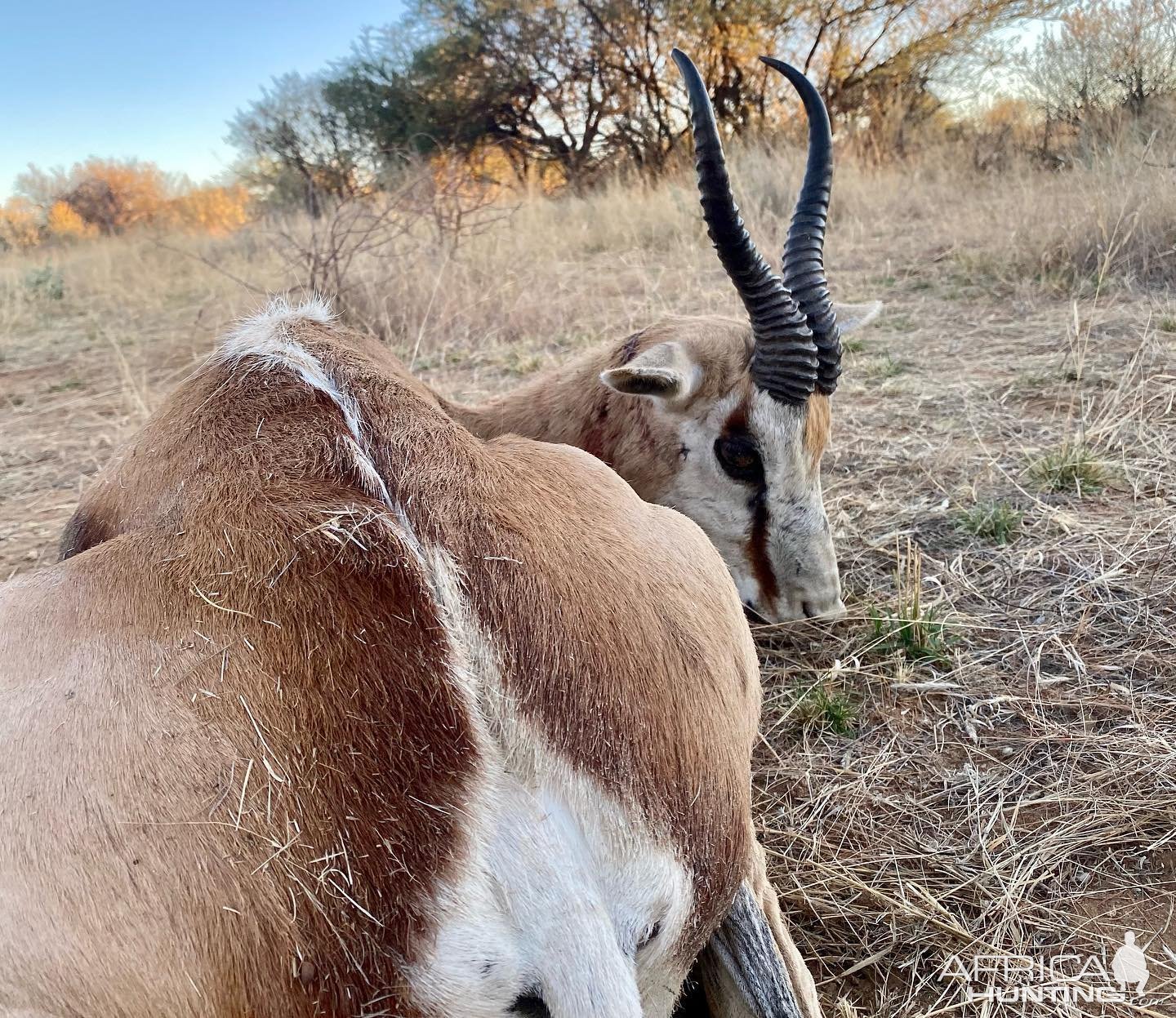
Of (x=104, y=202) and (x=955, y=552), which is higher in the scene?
(x=104, y=202)

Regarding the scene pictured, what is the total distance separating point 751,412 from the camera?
284cm

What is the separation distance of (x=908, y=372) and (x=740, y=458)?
3.16 meters

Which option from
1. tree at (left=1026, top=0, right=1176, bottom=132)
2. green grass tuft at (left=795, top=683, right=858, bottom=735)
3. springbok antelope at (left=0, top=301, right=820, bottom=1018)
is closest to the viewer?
springbok antelope at (left=0, top=301, right=820, bottom=1018)

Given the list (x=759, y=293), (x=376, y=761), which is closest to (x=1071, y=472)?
(x=759, y=293)

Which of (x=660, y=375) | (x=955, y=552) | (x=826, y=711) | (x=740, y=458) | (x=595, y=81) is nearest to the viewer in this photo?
(x=826, y=711)

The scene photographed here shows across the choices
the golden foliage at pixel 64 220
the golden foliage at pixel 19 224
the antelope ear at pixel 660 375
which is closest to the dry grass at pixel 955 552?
the antelope ear at pixel 660 375

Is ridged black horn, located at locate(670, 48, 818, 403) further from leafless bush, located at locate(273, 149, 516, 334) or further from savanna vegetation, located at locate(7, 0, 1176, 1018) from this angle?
leafless bush, located at locate(273, 149, 516, 334)

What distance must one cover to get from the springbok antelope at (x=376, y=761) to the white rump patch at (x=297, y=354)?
1.0 inches

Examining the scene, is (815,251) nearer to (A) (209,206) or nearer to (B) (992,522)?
(B) (992,522)

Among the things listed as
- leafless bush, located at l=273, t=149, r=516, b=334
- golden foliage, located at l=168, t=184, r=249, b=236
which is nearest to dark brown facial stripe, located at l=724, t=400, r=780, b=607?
leafless bush, located at l=273, t=149, r=516, b=334

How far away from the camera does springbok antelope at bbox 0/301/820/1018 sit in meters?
1.03

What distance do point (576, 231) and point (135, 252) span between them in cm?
943

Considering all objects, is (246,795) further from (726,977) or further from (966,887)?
(966,887)

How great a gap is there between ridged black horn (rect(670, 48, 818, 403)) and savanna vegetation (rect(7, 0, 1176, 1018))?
0.79m
